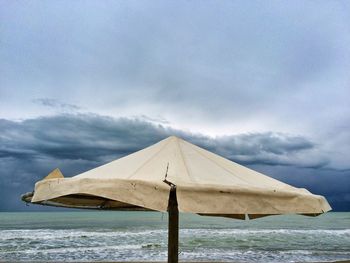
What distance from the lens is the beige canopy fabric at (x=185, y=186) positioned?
314 cm

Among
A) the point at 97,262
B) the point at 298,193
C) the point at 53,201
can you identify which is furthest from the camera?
the point at 97,262

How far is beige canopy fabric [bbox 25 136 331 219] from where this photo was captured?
3137 mm

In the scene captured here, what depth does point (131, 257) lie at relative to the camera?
20844mm

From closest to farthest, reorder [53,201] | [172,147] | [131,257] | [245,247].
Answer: [172,147], [53,201], [131,257], [245,247]

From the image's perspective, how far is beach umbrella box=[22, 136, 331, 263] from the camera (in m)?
3.14

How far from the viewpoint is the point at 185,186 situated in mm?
3156

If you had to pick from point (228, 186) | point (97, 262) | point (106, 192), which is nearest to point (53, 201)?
Answer: point (106, 192)

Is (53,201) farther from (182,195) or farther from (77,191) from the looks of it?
(182,195)

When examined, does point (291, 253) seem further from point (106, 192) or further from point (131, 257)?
point (106, 192)

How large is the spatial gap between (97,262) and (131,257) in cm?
239

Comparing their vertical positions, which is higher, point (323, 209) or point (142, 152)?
point (142, 152)

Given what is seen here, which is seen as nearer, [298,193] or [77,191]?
[77,191]

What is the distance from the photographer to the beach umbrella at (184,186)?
314 centimetres

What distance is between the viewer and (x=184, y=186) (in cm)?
315
